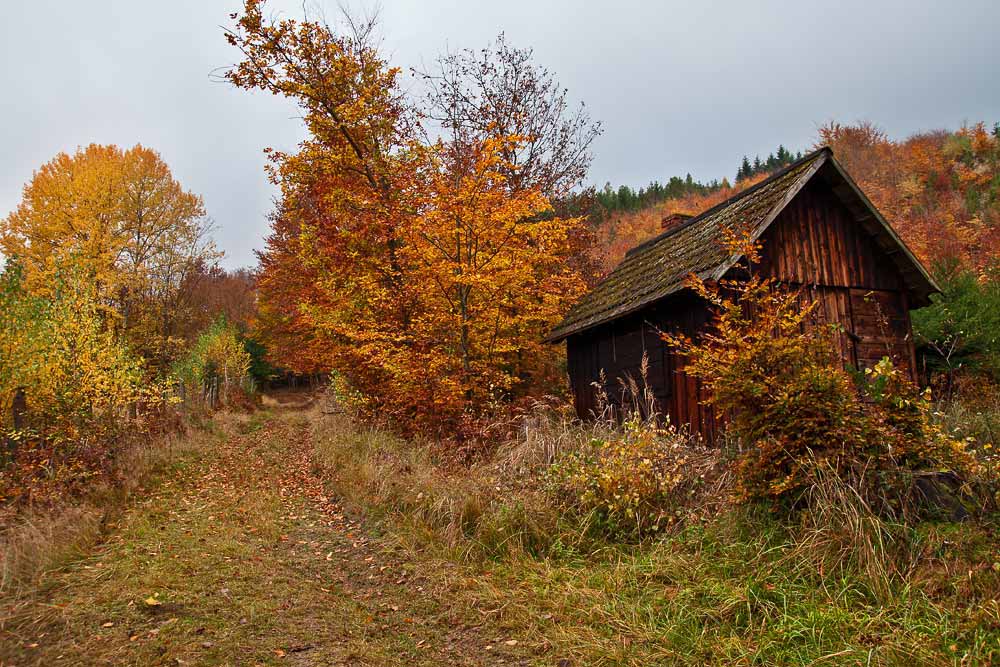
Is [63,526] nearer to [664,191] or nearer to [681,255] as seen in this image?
[681,255]

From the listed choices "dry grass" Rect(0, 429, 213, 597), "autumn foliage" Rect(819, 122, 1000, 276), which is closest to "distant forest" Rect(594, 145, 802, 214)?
"autumn foliage" Rect(819, 122, 1000, 276)

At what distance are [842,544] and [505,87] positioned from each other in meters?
17.9

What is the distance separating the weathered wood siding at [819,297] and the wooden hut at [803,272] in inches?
0.7

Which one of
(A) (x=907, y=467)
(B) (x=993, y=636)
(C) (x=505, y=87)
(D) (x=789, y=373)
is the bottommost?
(B) (x=993, y=636)

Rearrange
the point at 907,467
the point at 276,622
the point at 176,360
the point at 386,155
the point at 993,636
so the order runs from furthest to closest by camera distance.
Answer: the point at 176,360, the point at 386,155, the point at 276,622, the point at 907,467, the point at 993,636

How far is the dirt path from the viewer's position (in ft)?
15.6

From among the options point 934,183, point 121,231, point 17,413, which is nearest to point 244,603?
point 17,413

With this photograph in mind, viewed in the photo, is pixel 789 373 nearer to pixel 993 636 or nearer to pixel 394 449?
pixel 993 636

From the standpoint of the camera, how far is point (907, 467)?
197 inches

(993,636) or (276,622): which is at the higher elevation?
(993,636)

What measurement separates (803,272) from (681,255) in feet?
6.96

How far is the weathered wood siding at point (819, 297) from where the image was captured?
33.0 ft

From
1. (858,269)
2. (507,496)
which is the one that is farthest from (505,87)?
(507,496)

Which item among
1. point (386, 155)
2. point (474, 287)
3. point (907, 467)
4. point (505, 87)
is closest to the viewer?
point (907, 467)
